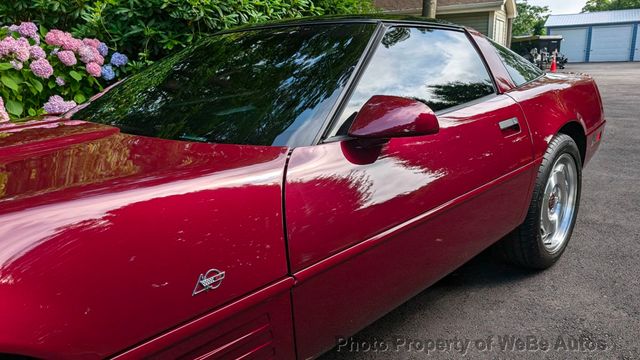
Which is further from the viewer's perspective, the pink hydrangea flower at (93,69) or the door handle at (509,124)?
the pink hydrangea flower at (93,69)

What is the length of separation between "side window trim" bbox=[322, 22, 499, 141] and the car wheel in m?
0.60

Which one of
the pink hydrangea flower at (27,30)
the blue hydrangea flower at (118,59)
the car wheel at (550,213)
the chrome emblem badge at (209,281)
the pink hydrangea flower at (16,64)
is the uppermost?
the pink hydrangea flower at (27,30)

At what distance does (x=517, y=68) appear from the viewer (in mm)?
2904

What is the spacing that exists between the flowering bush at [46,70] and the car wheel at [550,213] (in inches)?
122

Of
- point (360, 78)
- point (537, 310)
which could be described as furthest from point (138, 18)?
point (537, 310)

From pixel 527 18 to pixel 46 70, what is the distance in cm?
6088

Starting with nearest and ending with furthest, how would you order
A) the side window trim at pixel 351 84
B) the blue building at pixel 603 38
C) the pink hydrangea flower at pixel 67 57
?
the side window trim at pixel 351 84 → the pink hydrangea flower at pixel 67 57 → the blue building at pixel 603 38

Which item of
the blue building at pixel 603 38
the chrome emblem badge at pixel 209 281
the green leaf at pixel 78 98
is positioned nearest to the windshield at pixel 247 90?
the chrome emblem badge at pixel 209 281

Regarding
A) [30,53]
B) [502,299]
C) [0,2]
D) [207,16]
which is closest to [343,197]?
[502,299]

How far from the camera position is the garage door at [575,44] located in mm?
39325

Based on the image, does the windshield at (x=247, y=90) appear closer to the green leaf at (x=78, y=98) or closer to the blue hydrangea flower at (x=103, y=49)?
the green leaf at (x=78, y=98)

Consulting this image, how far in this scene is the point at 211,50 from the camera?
2.31 m

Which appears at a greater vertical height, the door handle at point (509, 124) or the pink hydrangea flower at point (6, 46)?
the pink hydrangea flower at point (6, 46)

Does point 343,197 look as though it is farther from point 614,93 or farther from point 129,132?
point 614,93
